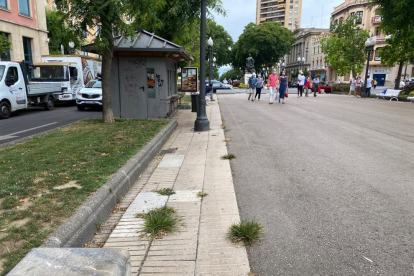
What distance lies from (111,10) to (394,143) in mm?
7871

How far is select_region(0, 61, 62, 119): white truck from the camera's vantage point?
13.3 meters

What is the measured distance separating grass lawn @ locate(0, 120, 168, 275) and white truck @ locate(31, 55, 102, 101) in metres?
11.7

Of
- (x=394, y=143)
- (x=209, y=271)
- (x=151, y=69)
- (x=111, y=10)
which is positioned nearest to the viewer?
(x=209, y=271)

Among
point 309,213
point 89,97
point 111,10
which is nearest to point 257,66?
point 89,97

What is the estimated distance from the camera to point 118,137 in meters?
7.87

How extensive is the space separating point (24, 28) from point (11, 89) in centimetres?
1681

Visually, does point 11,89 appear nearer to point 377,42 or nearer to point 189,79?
point 189,79

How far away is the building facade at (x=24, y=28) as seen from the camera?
24.9 m

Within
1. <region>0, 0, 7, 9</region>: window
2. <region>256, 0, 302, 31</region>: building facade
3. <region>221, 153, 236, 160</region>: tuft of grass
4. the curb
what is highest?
<region>256, 0, 302, 31</region>: building facade

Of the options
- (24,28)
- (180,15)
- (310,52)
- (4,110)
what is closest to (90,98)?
(4,110)

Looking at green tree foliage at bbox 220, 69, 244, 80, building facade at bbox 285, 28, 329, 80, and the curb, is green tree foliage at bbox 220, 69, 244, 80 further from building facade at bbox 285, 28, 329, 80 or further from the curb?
the curb

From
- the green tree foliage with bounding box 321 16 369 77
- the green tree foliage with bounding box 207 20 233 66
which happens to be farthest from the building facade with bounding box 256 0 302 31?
the green tree foliage with bounding box 321 16 369 77

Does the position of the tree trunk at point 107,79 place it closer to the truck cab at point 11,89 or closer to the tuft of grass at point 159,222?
the truck cab at point 11,89

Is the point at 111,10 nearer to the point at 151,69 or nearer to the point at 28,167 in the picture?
the point at 151,69
